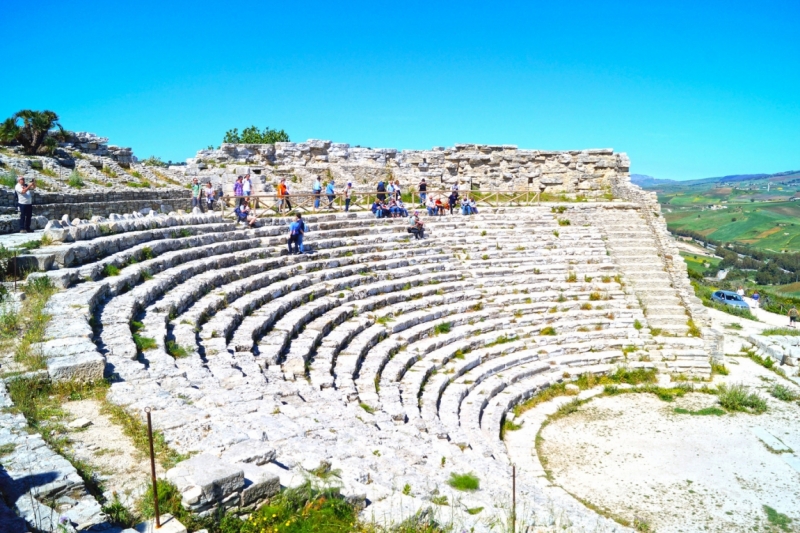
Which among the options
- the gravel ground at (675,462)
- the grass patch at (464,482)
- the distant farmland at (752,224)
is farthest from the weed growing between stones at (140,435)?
the distant farmland at (752,224)

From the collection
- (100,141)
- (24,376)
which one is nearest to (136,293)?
(24,376)

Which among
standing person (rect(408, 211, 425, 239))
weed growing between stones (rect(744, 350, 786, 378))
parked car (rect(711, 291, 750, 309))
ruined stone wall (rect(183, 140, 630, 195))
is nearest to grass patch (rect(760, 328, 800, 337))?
weed growing between stones (rect(744, 350, 786, 378))

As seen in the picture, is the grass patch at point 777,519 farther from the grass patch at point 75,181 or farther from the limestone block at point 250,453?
the grass patch at point 75,181

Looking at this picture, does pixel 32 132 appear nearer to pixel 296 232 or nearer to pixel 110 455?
pixel 296 232

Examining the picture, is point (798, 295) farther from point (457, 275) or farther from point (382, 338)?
point (382, 338)

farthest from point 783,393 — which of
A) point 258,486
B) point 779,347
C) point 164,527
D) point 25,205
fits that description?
point 25,205

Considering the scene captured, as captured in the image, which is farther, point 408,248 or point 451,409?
point 408,248

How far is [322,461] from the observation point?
4672mm

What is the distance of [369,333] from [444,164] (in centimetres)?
1291

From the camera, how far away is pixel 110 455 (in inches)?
167

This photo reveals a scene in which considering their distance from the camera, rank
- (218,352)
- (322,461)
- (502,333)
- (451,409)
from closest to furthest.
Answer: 1. (322,461)
2. (218,352)
3. (451,409)
4. (502,333)

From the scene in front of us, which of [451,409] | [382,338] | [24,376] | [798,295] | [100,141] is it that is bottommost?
[798,295]

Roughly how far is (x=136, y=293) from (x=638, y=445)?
827 cm

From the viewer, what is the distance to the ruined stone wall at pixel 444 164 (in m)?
20.7
